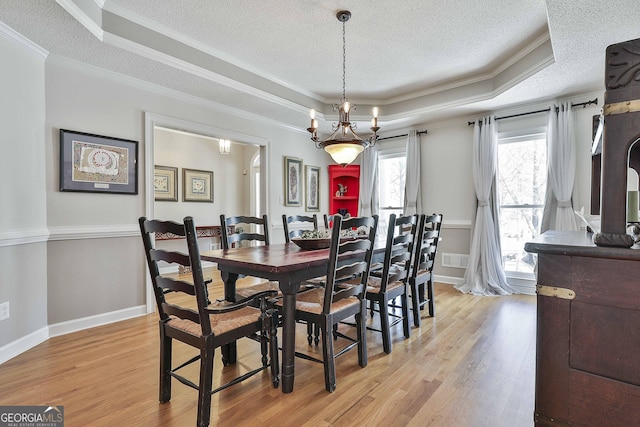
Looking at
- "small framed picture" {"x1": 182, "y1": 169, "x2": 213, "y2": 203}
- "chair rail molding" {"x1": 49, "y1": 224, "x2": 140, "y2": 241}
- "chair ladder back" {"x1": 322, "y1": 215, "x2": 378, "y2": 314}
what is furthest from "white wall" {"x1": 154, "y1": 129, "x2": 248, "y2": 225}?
"chair ladder back" {"x1": 322, "y1": 215, "x2": 378, "y2": 314}

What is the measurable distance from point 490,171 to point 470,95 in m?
1.06

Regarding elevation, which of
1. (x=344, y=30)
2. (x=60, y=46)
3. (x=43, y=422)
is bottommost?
(x=43, y=422)

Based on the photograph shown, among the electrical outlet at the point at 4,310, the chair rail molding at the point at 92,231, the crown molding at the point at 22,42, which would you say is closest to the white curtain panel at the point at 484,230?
the chair rail molding at the point at 92,231

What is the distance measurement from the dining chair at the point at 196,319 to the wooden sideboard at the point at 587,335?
4.49 feet

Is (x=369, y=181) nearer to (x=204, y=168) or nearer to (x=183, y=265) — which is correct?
(x=204, y=168)

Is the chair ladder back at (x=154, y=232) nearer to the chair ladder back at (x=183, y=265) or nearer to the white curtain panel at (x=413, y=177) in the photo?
the chair ladder back at (x=183, y=265)

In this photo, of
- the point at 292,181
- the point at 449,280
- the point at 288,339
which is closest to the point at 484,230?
the point at 449,280

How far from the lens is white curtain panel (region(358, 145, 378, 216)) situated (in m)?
5.69

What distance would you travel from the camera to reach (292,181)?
528cm

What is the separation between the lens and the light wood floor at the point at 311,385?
5.64ft

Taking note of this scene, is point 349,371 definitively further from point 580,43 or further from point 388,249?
point 580,43

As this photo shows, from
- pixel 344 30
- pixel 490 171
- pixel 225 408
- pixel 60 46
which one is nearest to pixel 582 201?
pixel 490 171

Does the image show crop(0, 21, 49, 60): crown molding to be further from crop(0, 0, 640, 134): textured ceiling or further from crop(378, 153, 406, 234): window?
crop(378, 153, 406, 234): window

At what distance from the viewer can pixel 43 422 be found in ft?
5.65
